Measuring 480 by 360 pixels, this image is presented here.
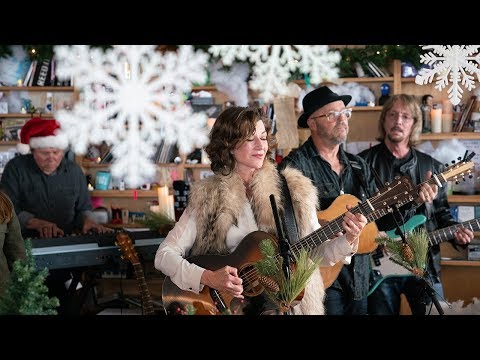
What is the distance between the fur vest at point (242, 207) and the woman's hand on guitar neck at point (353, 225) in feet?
0.57

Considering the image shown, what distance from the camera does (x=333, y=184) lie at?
15.0 feet

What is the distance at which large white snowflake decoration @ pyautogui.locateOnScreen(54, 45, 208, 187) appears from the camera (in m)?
6.33

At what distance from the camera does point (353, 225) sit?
12.5 feet

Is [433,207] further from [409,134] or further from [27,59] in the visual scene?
[27,59]

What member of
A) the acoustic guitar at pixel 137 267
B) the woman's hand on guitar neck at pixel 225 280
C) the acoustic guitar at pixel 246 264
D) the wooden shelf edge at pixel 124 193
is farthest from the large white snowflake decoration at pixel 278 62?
the woman's hand on guitar neck at pixel 225 280

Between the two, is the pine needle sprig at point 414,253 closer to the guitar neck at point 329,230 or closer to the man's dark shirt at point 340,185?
the guitar neck at point 329,230

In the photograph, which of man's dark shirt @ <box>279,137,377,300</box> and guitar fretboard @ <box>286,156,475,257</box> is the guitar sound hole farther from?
man's dark shirt @ <box>279,137,377,300</box>

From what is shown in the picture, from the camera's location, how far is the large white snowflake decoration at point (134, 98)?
6.33 m

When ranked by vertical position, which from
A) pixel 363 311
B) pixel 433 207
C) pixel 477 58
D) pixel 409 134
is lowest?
pixel 363 311

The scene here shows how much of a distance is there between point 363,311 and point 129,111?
269cm

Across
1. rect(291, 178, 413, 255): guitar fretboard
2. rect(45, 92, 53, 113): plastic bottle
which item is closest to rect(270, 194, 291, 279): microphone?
rect(291, 178, 413, 255): guitar fretboard

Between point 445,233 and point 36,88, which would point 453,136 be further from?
point 36,88

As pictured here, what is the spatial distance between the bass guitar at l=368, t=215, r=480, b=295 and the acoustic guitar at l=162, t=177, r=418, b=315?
852 millimetres
